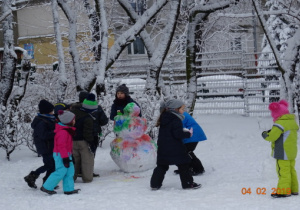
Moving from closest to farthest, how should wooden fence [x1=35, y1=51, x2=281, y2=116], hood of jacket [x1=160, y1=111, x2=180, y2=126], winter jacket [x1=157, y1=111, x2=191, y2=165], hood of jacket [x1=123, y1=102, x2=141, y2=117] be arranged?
winter jacket [x1=157, y1=111, x2=191, y2=165]
hood of jacket [x1=160, y1=111, x2=180, y2=126]
hood of jacket [x1=123, y1=102, x2=141, y2=117]
wooden fence [x1=35, y1=51, x2=281, y2=116]

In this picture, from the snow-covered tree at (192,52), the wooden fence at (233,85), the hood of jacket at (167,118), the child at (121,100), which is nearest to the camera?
the hood of jacket at (167,118)

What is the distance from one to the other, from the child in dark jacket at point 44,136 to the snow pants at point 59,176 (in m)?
0.37

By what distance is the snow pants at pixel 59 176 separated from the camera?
6.70m

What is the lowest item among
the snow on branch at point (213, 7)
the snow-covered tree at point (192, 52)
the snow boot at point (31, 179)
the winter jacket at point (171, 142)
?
the snow boot at point (31, 179)

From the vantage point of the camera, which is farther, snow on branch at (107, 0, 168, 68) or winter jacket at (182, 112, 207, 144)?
snow on branch at (107, 0, 168, 68)

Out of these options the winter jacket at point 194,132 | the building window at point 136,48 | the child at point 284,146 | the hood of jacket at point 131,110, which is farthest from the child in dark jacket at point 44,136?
the building window at point 136,48

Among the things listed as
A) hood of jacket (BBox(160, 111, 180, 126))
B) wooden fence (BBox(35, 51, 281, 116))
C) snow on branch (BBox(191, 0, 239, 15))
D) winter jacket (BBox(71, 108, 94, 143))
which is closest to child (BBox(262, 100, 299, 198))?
hood of jacket (BBox(160, 111, 180, 126))

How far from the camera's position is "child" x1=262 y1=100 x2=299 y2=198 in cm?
595

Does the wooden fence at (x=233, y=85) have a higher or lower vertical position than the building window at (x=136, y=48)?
lower

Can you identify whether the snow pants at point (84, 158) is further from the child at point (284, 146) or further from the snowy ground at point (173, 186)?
the child at point (284, 146)

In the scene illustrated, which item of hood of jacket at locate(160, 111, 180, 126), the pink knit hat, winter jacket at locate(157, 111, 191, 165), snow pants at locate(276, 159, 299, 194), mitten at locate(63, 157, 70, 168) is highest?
the pink knit hat

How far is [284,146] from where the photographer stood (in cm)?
598

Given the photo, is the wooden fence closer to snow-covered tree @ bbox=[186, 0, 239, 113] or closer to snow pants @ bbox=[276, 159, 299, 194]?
snow-covered tree @ bbox=[186, 0, 239, 113]

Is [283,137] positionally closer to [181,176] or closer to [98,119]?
[181,176]
